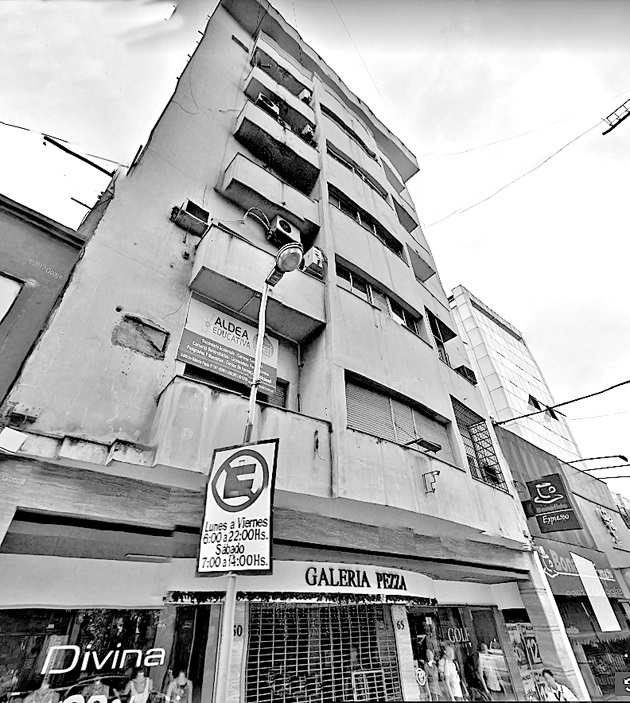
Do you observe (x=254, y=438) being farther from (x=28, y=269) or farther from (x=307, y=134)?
(x=307, y=134)

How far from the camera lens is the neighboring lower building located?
39.0 ft

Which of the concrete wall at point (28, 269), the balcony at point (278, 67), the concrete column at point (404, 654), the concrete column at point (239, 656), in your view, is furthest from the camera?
the balcony at point (278, 67)

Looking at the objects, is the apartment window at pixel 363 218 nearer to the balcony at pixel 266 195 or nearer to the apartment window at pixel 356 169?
the balcony at pixel 266 195

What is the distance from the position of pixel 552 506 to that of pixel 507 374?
25.5 metres

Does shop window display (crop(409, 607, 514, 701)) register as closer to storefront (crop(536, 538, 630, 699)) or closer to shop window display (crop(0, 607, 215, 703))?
storefront (crop(536, 538, 630, 699))

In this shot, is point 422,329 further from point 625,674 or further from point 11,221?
point 625,674

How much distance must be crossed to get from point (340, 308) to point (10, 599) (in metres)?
7.33

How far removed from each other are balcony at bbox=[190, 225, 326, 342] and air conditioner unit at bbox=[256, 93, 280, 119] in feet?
24.1

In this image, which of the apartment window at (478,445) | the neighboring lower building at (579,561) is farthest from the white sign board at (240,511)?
the neighboring lower building at (579,561)

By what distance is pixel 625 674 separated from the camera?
42.4 ft

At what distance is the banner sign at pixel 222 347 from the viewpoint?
691 cm

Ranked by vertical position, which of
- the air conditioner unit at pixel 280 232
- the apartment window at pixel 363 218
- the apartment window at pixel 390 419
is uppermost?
the apartment window at pixel 363 218

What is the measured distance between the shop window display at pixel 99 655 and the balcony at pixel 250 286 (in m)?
5.49

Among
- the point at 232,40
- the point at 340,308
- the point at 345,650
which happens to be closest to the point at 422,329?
the point at 340,308
